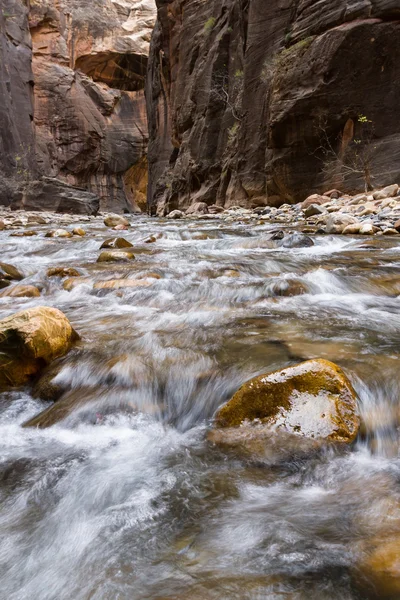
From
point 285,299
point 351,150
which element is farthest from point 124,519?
point 351,150

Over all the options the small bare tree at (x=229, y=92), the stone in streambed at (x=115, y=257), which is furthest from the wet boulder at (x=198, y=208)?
the stone in streambed at (x=115, y=257)

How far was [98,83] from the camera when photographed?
40.2 m

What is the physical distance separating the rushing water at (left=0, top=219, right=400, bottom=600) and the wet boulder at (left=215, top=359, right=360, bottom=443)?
10cm

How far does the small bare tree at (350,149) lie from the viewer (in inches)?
437

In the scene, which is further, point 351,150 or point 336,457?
point 351,150

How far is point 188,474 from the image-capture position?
1.65 metres

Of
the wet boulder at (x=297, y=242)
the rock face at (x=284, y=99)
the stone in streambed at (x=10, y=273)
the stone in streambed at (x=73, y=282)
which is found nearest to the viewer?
the stone in streambed at (x=73, y=282)

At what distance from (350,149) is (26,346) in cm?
1160

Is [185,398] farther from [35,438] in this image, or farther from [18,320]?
[18,320]

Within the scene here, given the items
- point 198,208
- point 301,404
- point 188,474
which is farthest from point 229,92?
point 188,474

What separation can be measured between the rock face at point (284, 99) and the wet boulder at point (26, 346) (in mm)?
10484

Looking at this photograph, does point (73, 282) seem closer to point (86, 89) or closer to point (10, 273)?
point (10, 273)

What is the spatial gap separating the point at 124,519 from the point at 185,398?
83cm

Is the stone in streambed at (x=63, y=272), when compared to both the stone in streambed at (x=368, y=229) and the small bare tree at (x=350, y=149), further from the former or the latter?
the small bare tree at (x=350, y=149)
